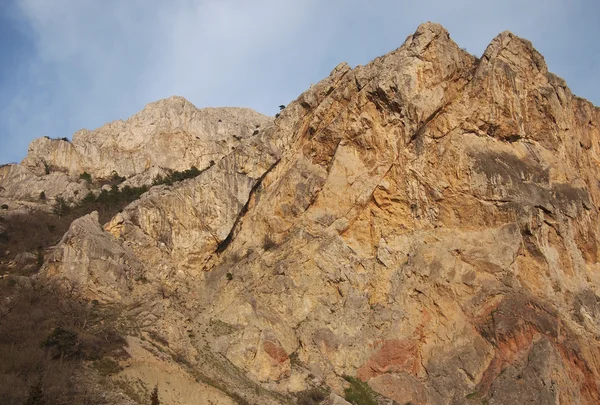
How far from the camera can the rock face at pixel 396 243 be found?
1272 inches

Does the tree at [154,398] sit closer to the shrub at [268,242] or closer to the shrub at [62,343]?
the shrub at [62,343]

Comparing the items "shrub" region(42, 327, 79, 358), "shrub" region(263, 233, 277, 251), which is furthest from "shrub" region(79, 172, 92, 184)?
"shrub" region(42, 327, 79, 358)

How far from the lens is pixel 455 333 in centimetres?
3338

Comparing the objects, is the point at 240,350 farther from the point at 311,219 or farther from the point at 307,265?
the point at 311,219

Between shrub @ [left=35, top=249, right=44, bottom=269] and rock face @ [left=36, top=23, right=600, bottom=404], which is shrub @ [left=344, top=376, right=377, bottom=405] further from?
shrub @ [left=35, top=249, right=44, bottom=269]

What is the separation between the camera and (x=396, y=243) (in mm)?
37375

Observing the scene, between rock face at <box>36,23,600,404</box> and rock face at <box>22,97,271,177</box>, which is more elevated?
rock face at <box>22,97,271,177</box>

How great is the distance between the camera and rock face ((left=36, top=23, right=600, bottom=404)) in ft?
106

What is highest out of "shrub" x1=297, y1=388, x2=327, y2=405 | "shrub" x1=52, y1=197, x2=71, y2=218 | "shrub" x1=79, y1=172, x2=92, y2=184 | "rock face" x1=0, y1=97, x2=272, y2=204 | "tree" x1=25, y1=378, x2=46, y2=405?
"rock face" x1=0, y1=97, x2=272, y2=204

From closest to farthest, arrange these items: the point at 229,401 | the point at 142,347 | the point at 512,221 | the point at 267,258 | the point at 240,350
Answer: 1. the point at 229,401
2. the point at 142,347
3. the point at 240,350
4. the point at 512,221
5. the point at 267,258

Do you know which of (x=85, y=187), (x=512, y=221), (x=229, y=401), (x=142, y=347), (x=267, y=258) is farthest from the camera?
(x=85, y=187)

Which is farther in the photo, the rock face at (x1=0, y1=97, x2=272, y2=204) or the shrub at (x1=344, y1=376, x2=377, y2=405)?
the rock face at (x1=0, y1=97, x2=272, y2=204)

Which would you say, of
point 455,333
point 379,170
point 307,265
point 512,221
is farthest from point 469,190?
point 307,265

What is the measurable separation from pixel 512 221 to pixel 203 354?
20.6 metres
